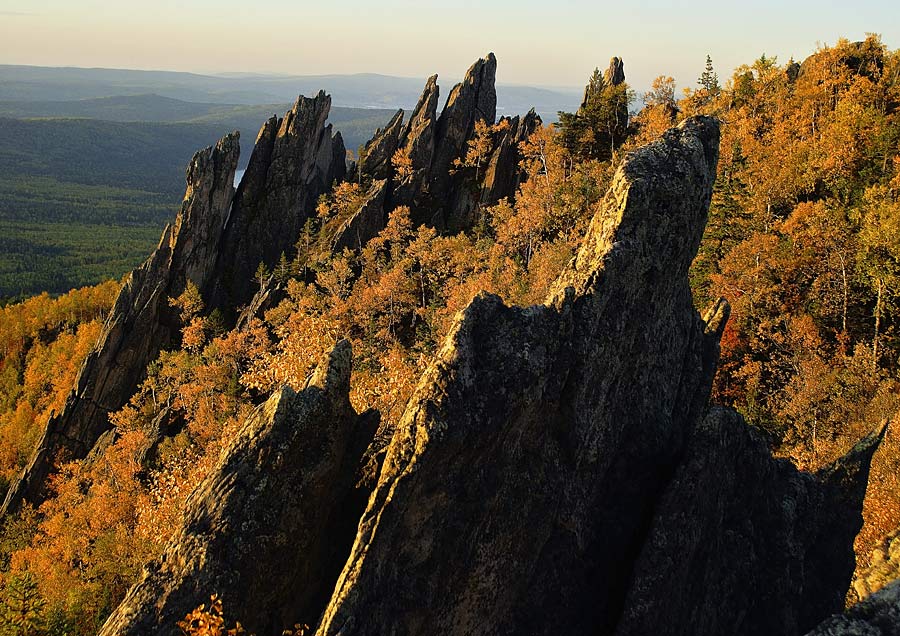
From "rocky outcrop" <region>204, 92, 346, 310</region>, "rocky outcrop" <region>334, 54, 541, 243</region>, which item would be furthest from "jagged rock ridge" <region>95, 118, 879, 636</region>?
"rocky outcrop" <region>204, 92, 346, 310</region>

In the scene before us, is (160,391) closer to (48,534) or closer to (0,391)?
(48,534)

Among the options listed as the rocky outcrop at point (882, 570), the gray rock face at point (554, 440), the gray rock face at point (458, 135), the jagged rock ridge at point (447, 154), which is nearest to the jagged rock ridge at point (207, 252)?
the jagged rock ridge at point (447, 154)

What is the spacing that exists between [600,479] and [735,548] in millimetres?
5390

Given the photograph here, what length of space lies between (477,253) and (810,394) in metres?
39.6

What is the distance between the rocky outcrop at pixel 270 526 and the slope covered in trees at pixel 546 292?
669 cm

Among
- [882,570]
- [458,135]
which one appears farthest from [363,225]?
[882,570]

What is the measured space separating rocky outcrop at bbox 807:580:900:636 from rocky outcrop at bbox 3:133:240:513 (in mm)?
85332

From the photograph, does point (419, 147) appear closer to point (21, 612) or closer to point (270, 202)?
point (270, 202)

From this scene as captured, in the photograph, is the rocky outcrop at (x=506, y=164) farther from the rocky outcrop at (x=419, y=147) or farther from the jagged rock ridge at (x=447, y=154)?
the rocky outcrop at (x=419, y=147)

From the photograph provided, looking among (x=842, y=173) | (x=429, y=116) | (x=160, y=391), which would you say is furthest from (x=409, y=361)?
(x=429, y=116)

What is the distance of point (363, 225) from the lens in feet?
285

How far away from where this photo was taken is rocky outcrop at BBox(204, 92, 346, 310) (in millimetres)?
88500

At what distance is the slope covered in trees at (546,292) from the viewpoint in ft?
135

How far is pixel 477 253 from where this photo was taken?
71.2 m
